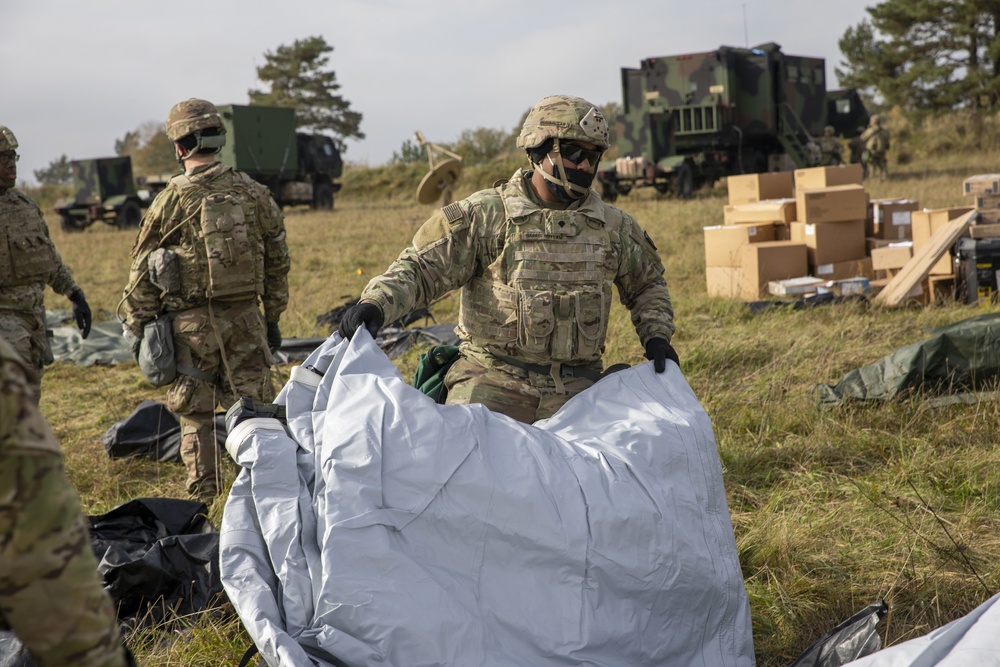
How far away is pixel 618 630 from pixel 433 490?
58 centimetres

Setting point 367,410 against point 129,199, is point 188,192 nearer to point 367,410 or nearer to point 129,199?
point 367,410

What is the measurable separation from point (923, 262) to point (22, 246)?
5893mm

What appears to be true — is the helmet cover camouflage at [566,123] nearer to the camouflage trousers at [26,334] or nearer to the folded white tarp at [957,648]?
the folded white tarp at [957,648]

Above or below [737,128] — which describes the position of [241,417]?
below

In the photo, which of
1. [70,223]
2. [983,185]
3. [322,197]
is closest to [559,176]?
[983,185]

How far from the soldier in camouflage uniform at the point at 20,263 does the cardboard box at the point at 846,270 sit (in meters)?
5.82

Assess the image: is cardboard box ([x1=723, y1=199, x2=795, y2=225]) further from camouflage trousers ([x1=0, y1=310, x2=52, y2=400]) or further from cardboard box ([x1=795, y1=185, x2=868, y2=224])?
camouflage trousers ([x1=0, y1=310, x2=52, y2=400])

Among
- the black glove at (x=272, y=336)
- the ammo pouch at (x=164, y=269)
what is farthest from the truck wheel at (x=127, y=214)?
the ammo pouch at (x=164, y=269)

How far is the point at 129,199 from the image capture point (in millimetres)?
19875

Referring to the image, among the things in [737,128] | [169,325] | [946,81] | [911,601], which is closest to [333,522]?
[911,601]

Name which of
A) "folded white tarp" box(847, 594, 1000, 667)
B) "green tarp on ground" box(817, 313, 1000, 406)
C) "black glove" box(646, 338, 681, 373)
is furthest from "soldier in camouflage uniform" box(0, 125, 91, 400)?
"folded white tarp" box(847, 594, 1000, 667)

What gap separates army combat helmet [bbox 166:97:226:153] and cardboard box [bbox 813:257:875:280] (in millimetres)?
5382

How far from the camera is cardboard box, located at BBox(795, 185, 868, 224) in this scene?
320 inches

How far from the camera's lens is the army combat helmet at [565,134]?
3.15m
